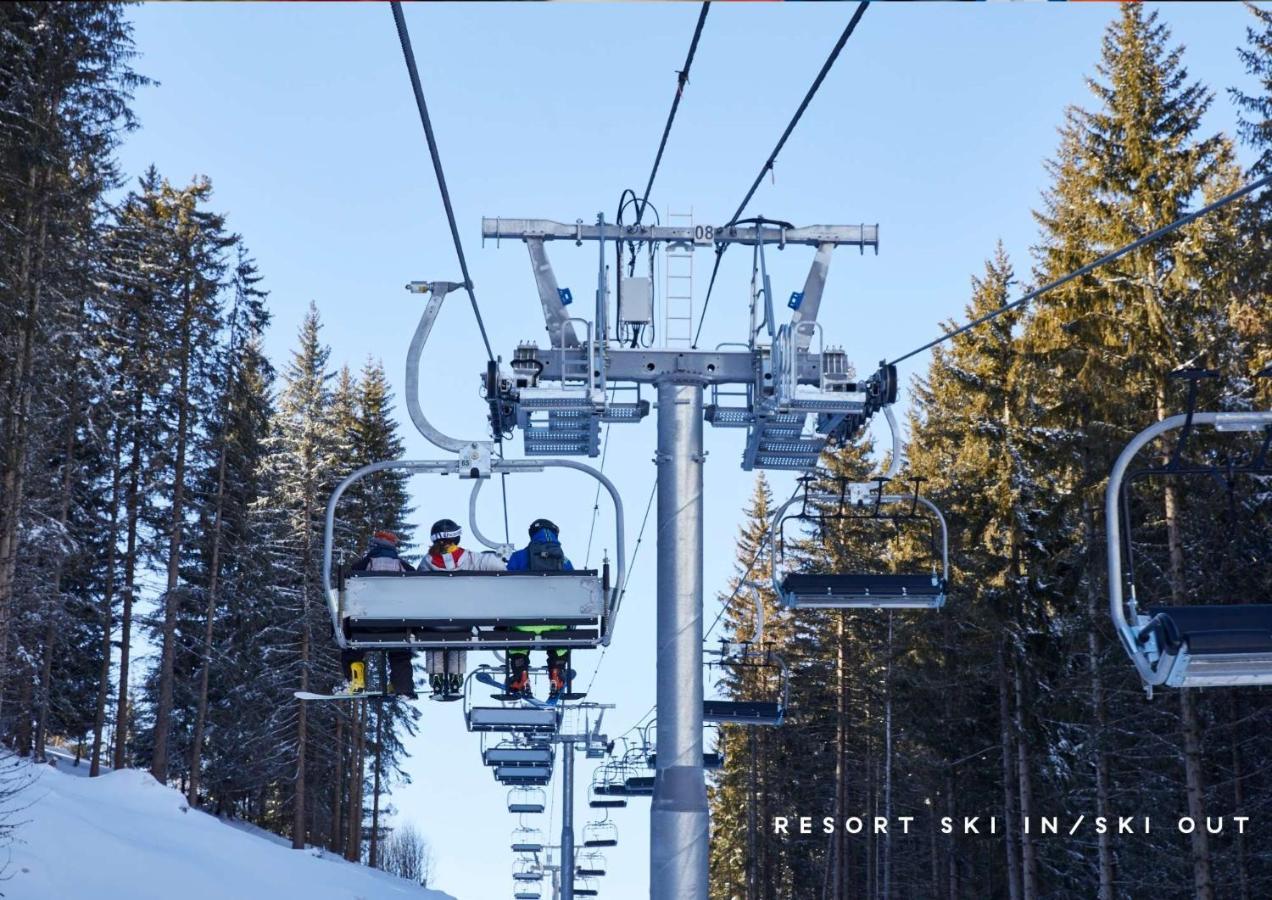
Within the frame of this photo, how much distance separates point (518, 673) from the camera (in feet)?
44.4

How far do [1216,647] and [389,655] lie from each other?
7488mm

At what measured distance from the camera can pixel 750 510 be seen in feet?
211

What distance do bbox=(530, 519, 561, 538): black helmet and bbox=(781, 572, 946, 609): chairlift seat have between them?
3.58m

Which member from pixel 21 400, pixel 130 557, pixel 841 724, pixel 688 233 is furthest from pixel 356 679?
pixel 841 724

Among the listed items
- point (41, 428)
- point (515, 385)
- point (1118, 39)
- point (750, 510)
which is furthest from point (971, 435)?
point (750, 510)

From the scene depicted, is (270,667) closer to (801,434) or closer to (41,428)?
(41,428)

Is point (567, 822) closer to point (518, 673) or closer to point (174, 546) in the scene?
point (174, 546)

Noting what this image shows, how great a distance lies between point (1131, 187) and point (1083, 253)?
1915 millimetres

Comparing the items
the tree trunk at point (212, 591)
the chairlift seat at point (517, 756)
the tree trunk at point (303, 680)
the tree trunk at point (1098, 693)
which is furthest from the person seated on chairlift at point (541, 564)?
the tree trunk at point (303, 680)

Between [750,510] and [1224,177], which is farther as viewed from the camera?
[750,510]

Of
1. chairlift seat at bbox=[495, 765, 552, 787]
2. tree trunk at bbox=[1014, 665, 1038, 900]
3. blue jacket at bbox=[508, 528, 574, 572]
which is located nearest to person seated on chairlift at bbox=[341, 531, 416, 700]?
blue jacket at bbox=[508, 528, 574, 572]

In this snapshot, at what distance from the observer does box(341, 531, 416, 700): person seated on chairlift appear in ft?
42.1

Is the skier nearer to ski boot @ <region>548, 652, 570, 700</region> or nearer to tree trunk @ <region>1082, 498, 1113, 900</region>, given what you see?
ski boot @ <region>548, 652, 570, 700</region>

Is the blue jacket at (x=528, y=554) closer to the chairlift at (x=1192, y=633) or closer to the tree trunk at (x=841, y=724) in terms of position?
the chairlift at (x=1192, y=633)
